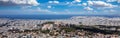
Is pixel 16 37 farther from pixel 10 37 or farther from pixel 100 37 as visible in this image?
pixel 100 37

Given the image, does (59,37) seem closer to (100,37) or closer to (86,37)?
(86,37)

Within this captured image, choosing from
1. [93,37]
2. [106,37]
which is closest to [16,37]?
[93,37]

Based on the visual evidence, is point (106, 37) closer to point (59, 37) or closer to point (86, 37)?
point (86, 37)

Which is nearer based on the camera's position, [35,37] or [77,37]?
[35,37]

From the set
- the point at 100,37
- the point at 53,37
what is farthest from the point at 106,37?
the point at 53,37

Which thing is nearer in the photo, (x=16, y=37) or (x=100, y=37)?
(x=16, y=37)

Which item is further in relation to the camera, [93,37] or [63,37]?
[93,37]

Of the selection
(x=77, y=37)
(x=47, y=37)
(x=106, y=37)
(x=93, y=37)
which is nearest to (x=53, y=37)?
(x=47, y=37)
